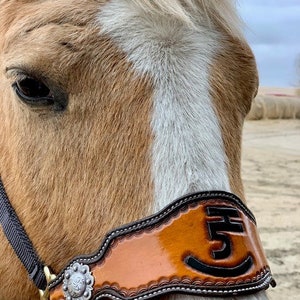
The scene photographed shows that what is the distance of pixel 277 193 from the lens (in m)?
8.75

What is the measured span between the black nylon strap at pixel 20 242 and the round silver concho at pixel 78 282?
0.17 metres

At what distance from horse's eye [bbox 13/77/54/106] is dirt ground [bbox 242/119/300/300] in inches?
142

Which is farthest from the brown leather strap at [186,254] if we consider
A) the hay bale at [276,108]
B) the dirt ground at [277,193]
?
the hay bale at [276,108]

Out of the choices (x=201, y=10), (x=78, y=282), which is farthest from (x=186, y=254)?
(x=201, y=10)

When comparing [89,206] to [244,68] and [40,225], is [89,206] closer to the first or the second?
[40,225]

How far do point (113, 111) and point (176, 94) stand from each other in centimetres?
19

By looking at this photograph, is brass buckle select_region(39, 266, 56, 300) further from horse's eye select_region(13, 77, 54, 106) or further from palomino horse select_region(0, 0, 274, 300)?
horse's eye select_region(13, 77, 54, 106)

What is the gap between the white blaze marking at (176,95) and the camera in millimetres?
1854

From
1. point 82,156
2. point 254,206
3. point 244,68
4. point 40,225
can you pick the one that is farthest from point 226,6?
point 254,206

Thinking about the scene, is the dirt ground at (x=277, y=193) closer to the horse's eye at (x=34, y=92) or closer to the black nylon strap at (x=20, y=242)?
the black nylon strap at (x=20, y=242)

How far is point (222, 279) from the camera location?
179cm

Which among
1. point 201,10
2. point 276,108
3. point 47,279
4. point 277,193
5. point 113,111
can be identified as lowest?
point 276,108

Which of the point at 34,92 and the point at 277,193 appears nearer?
the point at 34,92

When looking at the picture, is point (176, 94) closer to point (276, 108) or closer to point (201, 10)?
point (201, 10)
